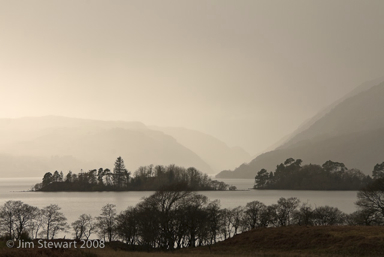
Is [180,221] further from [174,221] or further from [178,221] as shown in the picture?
[174,221]

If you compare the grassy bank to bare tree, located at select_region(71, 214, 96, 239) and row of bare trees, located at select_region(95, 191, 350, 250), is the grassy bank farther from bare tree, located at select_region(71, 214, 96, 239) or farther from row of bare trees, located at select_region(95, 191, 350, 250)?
bare tree, located at select_region(71, 214, 96, 239)

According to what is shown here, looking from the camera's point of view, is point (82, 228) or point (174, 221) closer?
point (174, 221)

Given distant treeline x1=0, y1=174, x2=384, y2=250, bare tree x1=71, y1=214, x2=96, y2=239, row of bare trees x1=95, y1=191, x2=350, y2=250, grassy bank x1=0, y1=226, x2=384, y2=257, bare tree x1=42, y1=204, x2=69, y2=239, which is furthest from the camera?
bare tree x1=42, y1=204, x2=69, y2=239

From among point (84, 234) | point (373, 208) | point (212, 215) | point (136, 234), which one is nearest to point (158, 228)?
point (136, 234)

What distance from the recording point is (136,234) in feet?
217

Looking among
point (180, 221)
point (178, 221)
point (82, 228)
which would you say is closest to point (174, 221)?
point (178, 221)

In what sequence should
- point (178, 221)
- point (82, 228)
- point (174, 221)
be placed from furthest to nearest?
point (82, 228) < point (174, 221) < point (178, 221)

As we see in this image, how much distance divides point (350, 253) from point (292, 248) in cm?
756

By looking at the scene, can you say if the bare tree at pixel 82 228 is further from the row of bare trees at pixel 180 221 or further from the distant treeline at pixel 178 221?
the row of bare trees at pixel 180 221

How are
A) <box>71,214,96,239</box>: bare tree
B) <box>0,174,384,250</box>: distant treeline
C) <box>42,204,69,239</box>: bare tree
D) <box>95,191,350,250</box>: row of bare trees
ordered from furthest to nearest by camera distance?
<box>42,204,69,239</box>: bare tree
<box>71,214,96,239</box>: bare tree
<box>0,174,384,250</box>: distant treeline
<box>95,191,350,250</box>: row of bare trees

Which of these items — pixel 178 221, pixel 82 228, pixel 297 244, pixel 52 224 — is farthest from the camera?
pixel 52 224

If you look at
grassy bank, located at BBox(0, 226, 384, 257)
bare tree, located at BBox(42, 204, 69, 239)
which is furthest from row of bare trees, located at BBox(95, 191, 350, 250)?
grassy bank, located at BBox(0, 226, 384, 257)

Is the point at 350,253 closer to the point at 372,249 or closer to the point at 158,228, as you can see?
the point at 372,249

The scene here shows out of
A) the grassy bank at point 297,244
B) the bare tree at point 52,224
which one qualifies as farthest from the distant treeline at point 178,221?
the grassy bank at point 297,244
